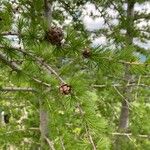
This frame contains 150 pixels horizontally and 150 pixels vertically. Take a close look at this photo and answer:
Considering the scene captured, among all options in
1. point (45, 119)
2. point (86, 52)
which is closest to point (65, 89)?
point (86, 52)

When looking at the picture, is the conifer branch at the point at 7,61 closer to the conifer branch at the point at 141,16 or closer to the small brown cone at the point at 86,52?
the small brown cone at the point at 86,52

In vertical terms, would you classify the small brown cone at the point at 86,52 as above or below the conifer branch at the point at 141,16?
below

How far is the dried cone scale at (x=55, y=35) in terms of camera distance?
110 inches

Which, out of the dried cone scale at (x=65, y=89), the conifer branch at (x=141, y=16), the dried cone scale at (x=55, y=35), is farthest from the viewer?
the conifer branch at (x=141, y=16)

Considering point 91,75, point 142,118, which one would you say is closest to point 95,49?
point 142,118

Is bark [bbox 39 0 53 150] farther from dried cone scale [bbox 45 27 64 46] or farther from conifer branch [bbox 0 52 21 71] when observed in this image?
dried cone scale [bbox 45 27 64 46]

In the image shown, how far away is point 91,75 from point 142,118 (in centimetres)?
178

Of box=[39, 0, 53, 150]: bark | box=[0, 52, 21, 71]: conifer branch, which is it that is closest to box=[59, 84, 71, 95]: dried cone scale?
box=[0, 52, 21, 71]: conifer branch

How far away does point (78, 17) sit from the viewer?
7398 mm

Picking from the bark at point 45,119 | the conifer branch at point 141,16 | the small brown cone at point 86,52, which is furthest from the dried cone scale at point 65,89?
the conifer branch at point 141,16

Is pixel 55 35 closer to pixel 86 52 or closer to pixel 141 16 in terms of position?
pixel 86 52

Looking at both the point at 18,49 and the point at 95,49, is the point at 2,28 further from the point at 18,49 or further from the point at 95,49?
the point at 95,49

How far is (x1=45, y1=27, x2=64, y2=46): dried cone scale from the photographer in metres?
2.80

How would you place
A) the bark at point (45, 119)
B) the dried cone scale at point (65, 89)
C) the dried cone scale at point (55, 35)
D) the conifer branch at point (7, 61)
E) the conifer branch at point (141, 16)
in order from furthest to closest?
the conifer branch at point (141, 16)
the bark at point (45, 119)
the conifer branch at point (7, 61)
the dried cone scale at point (55, 35)
the dried cone scale at point (65, 89)
